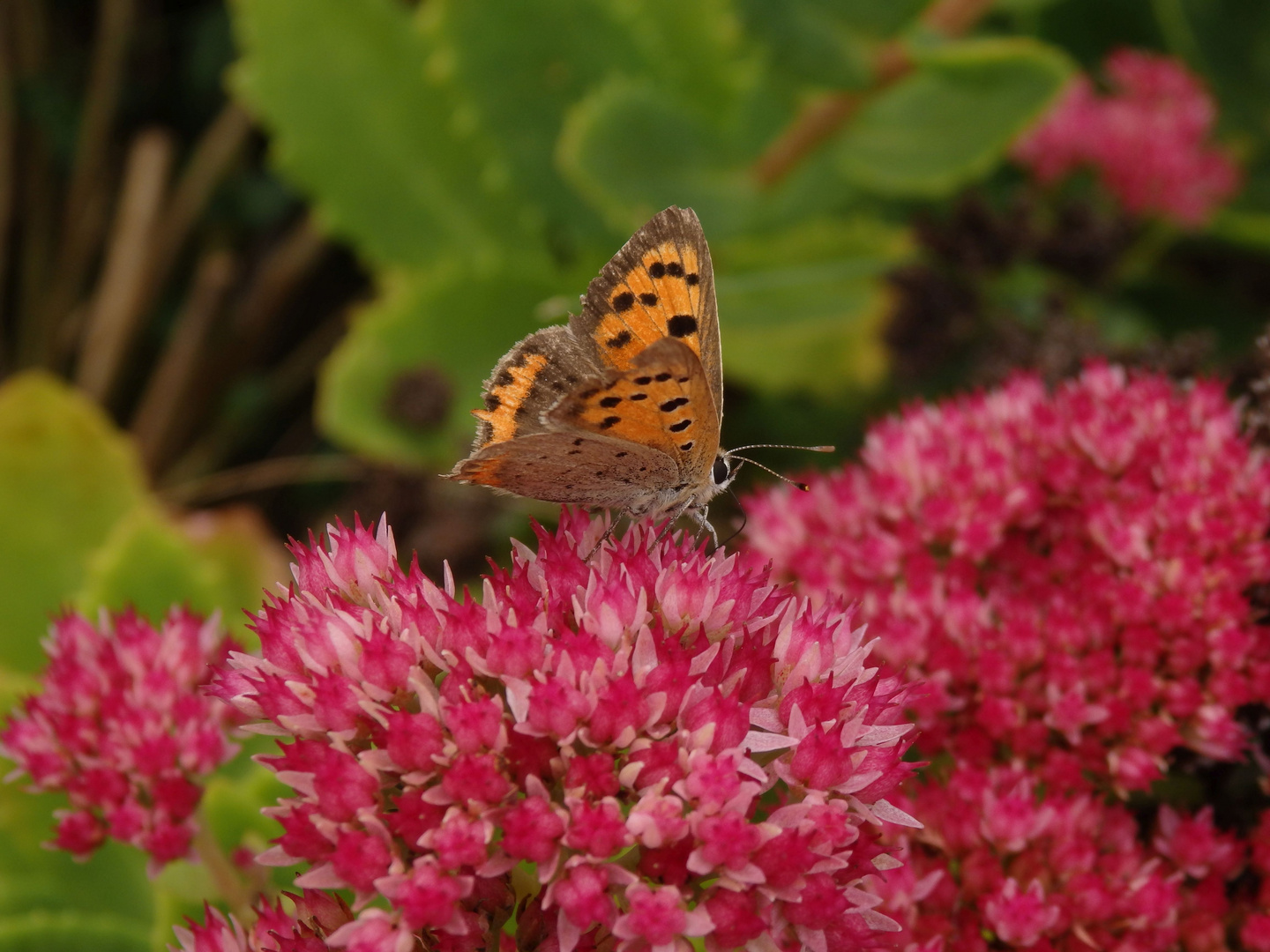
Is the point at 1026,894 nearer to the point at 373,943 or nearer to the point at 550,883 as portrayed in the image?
the point at 550,883

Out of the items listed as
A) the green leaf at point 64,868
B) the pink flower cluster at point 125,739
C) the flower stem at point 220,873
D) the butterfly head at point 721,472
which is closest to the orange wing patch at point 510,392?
the butterfly head at point 721,472

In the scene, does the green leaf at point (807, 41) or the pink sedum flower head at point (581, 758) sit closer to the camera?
the pink sedum flower head at point (581, 758)

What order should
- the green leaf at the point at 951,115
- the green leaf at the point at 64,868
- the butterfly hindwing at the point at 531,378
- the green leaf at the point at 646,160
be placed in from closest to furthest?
1. the butterfly hindwing at the point at 531,378
2. the green leaf at the point at 64,868
3. the green leaf at the point at 951,115
4. the green leaf at the point at 646,160

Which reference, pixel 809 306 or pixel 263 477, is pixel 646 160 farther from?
pixel 263 477

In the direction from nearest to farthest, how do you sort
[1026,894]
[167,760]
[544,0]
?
[1026,894]
[167,760]
[544,0]

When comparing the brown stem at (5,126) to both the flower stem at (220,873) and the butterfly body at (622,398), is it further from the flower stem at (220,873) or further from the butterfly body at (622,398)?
the butterfly body at (622,398)

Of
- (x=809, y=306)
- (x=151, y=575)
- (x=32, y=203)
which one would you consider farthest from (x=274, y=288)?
(x=809, y=306)

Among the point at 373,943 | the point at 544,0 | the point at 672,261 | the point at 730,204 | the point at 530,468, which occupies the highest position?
the point at 544,0

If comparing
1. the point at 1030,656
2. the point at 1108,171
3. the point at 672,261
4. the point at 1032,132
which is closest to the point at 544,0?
the point at 1032,132
